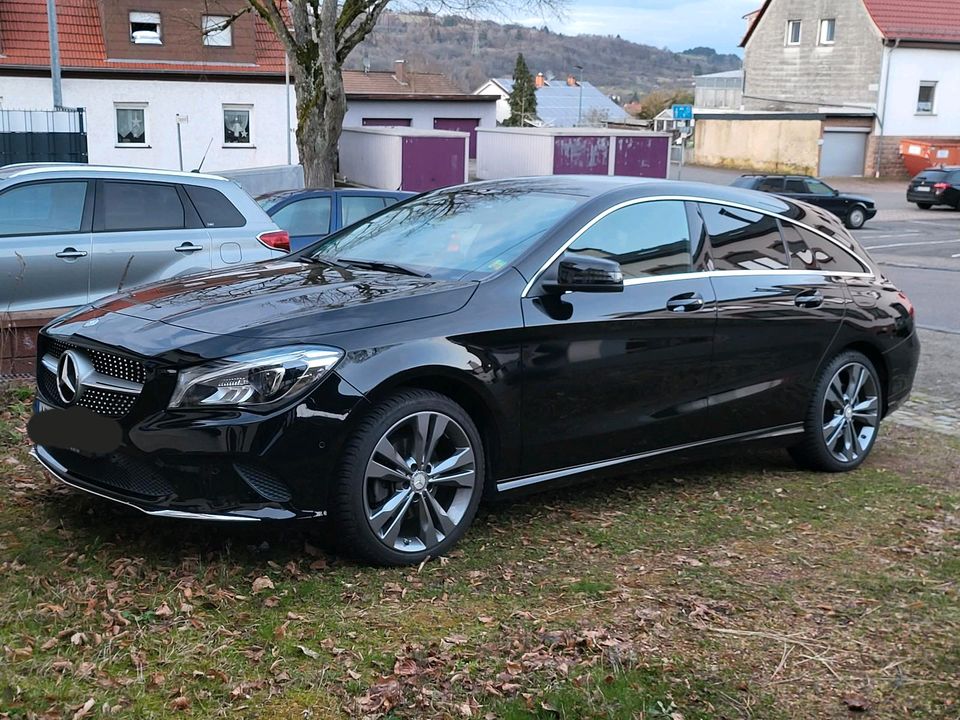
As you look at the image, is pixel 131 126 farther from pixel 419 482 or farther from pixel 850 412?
pixel 419 482

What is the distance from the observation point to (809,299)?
618 cm

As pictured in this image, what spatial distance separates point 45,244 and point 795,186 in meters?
27.6

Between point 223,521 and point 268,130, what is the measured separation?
35.2 meters

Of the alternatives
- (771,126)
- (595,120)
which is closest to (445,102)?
(771,126)

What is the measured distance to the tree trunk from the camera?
67.1ft

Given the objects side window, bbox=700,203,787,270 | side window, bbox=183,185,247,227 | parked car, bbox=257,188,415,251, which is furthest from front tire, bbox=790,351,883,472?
parked car, bbox=257,188,415,251

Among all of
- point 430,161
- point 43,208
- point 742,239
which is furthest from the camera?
point 430,161

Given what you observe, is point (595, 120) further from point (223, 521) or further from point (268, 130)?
point (223, 521)

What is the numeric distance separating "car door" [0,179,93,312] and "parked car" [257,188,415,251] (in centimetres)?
511

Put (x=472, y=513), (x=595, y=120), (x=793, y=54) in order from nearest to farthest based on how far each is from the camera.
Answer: (x=472, y=513) < (x=793, y=54) < (x=595, y=120)

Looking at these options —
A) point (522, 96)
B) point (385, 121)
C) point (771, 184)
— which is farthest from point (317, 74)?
point (522, 96)

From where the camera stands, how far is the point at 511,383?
4801 mm

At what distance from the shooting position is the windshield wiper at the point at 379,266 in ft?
16.9

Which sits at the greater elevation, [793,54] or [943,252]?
[793,54]
